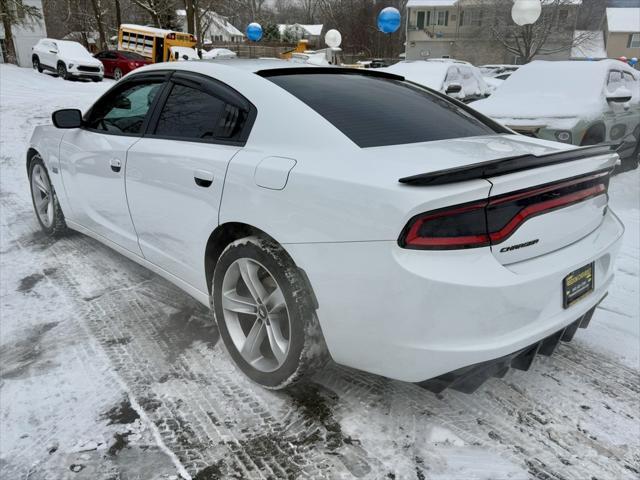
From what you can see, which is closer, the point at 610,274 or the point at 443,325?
the point at 443,325

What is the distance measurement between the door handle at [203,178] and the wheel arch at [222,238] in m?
0.23

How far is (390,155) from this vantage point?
2080mm

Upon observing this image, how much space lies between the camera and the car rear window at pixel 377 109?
2348 mm

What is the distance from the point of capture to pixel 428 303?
180 centimetres

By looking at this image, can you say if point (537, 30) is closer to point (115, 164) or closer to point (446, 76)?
point (446, 76)

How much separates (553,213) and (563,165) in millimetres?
231

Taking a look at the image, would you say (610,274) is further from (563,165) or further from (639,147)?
(639,147)

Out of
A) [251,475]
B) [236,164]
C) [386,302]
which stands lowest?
[251,475]

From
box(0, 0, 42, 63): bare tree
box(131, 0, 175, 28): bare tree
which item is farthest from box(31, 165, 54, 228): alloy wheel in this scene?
box(131, 0, 175, 28): bare tree

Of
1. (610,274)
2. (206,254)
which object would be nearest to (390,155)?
(206,254)

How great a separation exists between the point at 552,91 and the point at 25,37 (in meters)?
25.8

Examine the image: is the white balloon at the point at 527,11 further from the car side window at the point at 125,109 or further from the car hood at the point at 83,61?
the car side window at the point at 125,109

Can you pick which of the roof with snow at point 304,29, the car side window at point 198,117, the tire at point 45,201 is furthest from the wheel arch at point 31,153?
the roof with snow at point 304,29

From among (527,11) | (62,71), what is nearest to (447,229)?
(527,11)
